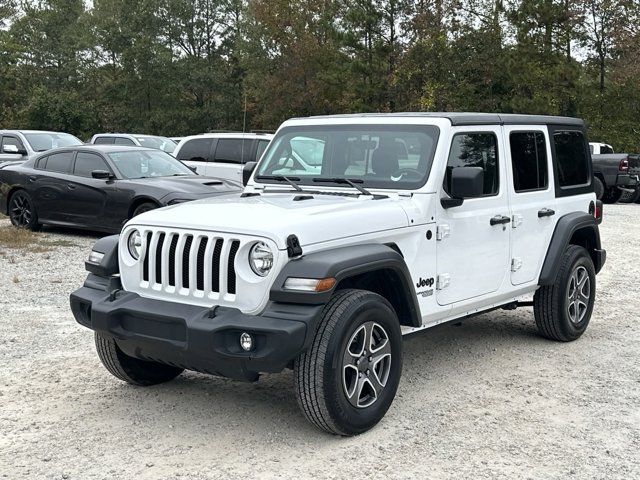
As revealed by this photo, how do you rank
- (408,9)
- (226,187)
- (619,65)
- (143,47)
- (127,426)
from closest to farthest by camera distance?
(127,426) < (226,187) < (619,65) < (408,9) < (143,47)

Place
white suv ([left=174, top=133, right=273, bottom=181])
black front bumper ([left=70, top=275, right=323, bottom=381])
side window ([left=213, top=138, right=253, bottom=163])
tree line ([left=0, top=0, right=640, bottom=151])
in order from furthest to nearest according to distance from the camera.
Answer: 1. tree line ([left=0, top=0, right=640, bottom=151])
2. side window ([left=213, top=138, right=253, bottom=163])
3. white suv ([left=174, top=133, right=273, bottom=181])
4. black front bumper ([left=70, top=275, right=323, bottom=381])

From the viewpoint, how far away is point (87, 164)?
1248 centimetres

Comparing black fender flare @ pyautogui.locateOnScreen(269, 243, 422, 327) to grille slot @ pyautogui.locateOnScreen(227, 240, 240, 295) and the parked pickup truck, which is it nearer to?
grille slot @ pyautogui.locateOnScreen(227, 240, 240, 295)

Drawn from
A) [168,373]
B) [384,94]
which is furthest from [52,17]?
[168,373]

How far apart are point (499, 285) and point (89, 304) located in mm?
2963

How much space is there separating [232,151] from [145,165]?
3.51 meters

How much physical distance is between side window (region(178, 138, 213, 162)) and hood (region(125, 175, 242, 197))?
389cm

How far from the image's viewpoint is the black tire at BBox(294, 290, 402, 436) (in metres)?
4.21

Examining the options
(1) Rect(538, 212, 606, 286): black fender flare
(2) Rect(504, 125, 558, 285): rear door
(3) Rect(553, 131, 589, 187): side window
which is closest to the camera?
(2) Rect(504, 125, 558, 285): rear door

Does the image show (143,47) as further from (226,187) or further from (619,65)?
(226,187)

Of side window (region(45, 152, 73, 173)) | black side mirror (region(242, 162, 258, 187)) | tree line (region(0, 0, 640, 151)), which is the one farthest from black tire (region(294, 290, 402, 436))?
tree line (region(0, 0, 640, 151))

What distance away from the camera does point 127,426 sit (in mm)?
4699

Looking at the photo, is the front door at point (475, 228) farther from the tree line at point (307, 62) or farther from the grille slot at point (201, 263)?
the tree line at point (307, 62)

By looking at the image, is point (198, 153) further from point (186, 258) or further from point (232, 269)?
point (232, 269)
